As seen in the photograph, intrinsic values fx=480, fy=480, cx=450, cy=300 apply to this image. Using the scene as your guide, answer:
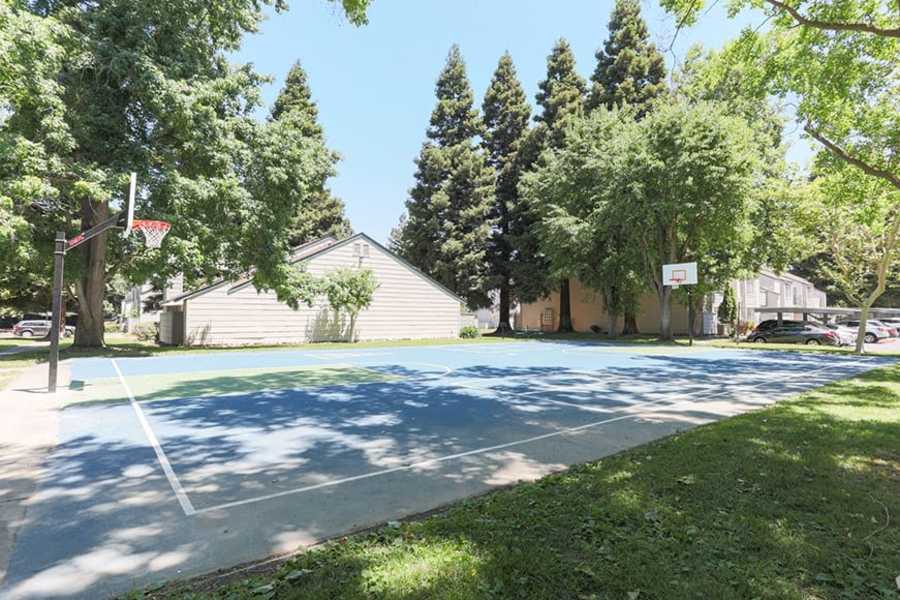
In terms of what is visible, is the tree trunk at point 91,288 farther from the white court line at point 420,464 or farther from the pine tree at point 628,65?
the pine tree at point 628,65

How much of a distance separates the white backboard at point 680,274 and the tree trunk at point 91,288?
1035 inches

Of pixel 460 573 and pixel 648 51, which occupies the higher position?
pixel 648 51

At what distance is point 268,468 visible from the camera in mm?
5051

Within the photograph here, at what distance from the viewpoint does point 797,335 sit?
91.8 feet

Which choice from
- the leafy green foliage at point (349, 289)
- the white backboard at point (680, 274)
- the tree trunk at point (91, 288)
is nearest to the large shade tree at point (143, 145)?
the tree trunk at point (91, 288)

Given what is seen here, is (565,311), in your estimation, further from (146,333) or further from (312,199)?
(146,333)

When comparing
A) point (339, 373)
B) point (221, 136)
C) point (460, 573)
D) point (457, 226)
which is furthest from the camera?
point (457, 226)

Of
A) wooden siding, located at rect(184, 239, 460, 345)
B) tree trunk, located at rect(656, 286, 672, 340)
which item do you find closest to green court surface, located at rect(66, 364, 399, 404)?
wooden siding, located at rect(184, 239, 460, 345)

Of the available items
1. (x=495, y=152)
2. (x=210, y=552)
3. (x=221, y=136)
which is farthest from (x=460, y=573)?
(x=495, y=152)

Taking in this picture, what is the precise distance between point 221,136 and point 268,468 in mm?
16617

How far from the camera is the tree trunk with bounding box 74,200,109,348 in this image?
18656 millimetres

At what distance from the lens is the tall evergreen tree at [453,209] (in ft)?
114

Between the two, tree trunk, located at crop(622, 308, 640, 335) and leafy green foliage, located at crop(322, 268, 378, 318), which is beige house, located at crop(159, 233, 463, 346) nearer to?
leafy green foliage, located at crop(322, 268, 378, 318)

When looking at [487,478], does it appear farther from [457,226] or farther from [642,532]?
[457,226]
